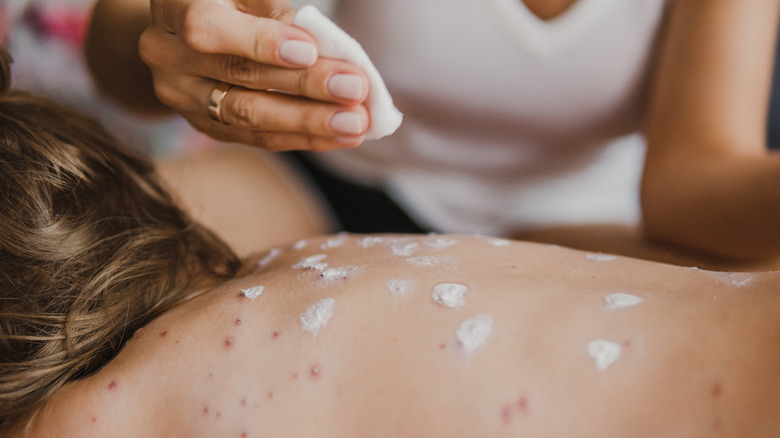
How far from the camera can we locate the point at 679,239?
0.93 meters

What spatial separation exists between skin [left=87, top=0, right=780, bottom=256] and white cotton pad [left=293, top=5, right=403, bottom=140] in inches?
0.5

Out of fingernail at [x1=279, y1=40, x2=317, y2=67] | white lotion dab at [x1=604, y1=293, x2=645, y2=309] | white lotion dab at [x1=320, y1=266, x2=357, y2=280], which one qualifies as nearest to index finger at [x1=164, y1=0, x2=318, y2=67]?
fingernail at [x1=279, y1=40, x2=317, y2=67]

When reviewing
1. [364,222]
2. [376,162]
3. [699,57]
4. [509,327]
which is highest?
[699,57]

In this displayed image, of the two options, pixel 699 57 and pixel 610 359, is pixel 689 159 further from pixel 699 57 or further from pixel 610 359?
pixel 610 359

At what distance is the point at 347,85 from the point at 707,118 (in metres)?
0.67

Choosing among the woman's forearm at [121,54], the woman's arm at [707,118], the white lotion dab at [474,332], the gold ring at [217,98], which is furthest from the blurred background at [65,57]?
the white lotion dab at [474,332]

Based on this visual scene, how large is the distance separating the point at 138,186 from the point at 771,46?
1064 mm

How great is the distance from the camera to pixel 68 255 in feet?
2.14

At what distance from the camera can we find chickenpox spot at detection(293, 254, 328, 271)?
27.1 inches

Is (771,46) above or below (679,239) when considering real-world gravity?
above

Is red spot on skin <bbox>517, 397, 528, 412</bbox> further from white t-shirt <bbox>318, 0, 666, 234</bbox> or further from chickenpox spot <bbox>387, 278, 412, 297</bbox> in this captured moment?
white t-shirt <bbox>318, 0, 666, 234</bbox>

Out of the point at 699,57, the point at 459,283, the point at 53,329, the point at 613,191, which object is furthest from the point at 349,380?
the point at 613,191

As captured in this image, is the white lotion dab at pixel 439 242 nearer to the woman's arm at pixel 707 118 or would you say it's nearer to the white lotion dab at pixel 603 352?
the white lotion dab at pixel 603 352

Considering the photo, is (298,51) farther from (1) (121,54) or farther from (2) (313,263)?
(1) (121,54)
